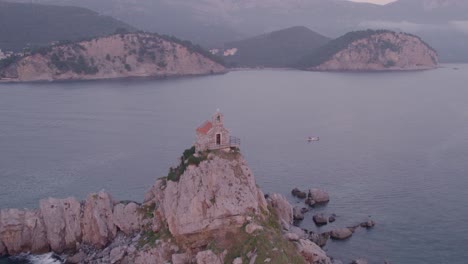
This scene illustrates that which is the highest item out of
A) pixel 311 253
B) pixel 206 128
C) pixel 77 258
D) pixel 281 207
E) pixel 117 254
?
pixel 206 128

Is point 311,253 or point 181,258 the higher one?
point 181,258

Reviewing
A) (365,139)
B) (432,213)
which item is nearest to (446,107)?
(365,139)

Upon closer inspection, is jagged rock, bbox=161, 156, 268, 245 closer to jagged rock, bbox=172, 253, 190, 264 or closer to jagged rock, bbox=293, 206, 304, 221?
jagged rock, bbox=172, 253, 190, 264

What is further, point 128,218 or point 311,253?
point 128,218

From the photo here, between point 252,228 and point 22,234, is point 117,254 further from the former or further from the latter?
point 252,228

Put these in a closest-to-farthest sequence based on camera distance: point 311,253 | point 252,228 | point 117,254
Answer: point 252,228
point 311,253
point 117,254

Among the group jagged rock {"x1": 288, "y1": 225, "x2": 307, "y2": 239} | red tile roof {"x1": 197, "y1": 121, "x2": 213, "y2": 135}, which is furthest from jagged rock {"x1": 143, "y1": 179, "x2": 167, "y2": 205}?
jagged rock {"x1": 288, "y1": 225, "x2": 307, "y2": 239}

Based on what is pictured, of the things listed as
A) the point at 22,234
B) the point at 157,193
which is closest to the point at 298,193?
the point at 157,193

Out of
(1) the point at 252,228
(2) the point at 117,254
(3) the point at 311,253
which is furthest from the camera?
Answer: (2) the point at 117,254
